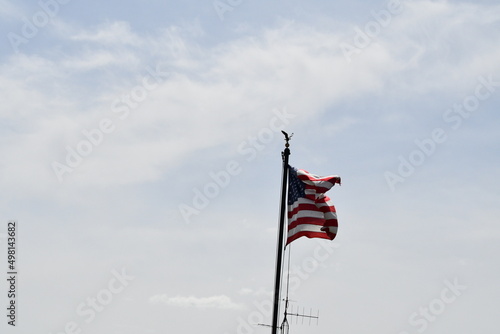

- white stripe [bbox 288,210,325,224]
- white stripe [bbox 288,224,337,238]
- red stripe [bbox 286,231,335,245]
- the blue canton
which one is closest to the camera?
red stripe [bbox 286,231,335,245]

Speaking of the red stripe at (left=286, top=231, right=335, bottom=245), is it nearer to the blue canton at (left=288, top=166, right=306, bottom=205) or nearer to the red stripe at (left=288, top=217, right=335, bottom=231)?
the red stripe at (left=288, top=217, right=335, bottom=231)

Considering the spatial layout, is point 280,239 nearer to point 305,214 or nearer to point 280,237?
point 280,237

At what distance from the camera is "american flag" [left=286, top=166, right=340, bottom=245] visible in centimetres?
2719

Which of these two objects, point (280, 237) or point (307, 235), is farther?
point (307, 235)

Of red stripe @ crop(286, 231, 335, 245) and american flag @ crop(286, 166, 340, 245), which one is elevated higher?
american flag @ crop(286, 166, 340, 245)

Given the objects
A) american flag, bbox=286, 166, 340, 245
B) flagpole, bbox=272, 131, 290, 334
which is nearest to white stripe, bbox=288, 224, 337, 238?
american flag, bbox=286, 166, 340, 245

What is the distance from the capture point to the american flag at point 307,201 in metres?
27.2

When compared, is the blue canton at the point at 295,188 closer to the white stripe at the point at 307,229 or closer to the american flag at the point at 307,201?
the american flag at the point at 307,201

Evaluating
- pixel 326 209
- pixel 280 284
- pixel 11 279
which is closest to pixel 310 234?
pixel 326 209

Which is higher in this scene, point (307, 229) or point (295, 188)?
point (295, 188)

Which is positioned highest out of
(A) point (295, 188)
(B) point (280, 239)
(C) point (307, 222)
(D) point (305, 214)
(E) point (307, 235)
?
(A) point (295, 188)

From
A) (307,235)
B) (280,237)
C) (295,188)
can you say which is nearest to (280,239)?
(280,237)

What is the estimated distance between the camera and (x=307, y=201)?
2744 cm

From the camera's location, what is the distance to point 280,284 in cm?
2417
